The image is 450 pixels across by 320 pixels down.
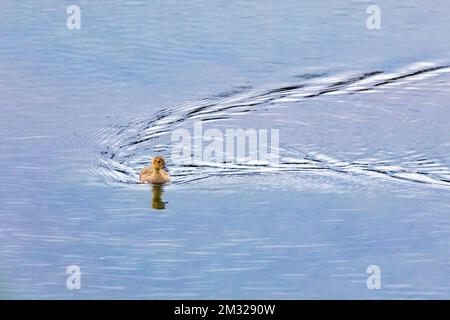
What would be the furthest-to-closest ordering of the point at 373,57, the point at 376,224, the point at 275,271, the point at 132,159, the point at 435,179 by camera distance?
the point at 373,57, the point at 132,159, the point at 435,179, the point at 376,224, the point at 275,271

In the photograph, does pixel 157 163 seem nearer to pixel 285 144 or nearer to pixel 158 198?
pixel 158 198

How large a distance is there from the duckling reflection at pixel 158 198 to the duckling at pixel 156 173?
0.19 feet

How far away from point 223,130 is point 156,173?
4.53ft

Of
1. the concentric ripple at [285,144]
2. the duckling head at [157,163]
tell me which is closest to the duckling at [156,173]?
the duckling head at [157,163]

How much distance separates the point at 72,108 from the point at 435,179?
4.19m

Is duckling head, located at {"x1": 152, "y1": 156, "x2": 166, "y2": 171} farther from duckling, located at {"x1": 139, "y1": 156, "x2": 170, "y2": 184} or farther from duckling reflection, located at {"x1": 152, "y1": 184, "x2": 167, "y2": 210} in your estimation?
duckling reflection, located at {"x1": 152, "y1": 184, "x2": 167, "y2": 210}

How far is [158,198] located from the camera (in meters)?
12.6

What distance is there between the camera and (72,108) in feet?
47.5

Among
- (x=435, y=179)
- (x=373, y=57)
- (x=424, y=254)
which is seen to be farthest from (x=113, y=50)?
(x=424, y=254)

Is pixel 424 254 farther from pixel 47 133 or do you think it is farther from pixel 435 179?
pixel 47 133

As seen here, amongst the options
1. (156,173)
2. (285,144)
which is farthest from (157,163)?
(285,144)

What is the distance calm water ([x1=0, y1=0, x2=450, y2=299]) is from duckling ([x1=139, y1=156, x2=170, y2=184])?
12cm

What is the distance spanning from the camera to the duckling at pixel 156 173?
1284 cm

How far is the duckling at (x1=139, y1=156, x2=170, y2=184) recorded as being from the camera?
505 inches
